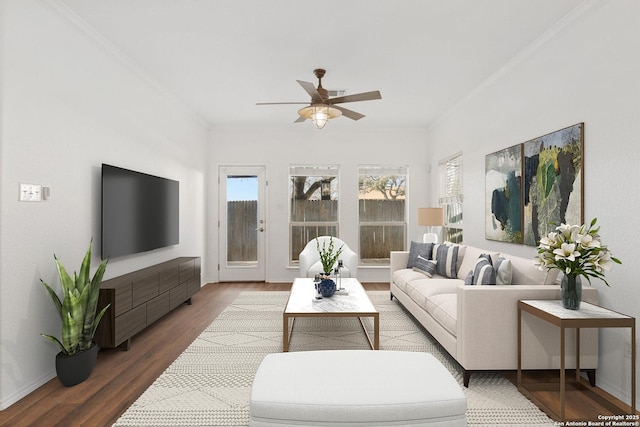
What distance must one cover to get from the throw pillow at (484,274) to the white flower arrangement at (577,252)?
0.63 meters

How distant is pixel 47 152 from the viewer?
268 centimetres

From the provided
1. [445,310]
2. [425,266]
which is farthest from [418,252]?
[445,310]

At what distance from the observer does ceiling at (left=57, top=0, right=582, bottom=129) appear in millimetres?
2781

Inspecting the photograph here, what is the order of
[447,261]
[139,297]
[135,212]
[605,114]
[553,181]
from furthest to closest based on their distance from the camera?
[447,261], [135,212], [139,297], [553,181], [605,114]

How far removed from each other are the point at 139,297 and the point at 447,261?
3249 millimetres

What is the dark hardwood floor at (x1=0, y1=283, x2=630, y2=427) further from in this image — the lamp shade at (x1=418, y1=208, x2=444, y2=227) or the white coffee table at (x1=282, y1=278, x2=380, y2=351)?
the lamp shade at (x1=418, y1=208, x2=444, y2=227)

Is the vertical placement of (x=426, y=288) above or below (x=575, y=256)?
below

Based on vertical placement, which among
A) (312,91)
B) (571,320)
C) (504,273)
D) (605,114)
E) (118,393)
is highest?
(312,91)

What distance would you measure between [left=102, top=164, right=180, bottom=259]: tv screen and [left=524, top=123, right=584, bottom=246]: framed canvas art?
3.80 meters

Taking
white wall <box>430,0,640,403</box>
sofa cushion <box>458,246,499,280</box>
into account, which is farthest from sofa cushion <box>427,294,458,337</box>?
white wall <box>430,0,640,403</box>

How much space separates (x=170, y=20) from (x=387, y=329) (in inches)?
133

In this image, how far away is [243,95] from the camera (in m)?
4.77

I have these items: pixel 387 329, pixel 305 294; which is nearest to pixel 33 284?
pixel 305 294

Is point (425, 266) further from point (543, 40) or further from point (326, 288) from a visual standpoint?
point (543, 40)
